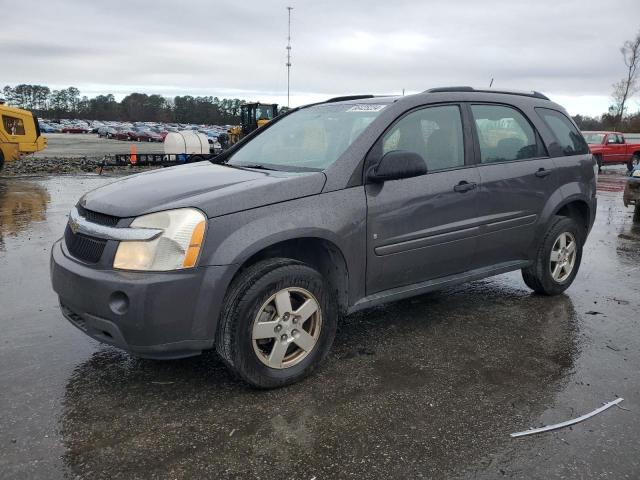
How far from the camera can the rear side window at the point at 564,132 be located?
5.23 meters

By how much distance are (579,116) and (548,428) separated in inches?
2935

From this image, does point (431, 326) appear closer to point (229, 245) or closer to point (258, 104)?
point (229, 245)

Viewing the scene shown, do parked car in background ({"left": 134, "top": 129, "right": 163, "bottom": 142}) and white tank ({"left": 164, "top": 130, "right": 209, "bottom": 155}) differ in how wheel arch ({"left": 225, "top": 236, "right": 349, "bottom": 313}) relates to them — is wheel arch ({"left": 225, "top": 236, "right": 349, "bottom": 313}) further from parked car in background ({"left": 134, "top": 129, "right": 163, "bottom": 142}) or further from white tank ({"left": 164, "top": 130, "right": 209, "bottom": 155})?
parked car in background ({"left": 134, "top": 129, "right": 163, "bottom": 142})

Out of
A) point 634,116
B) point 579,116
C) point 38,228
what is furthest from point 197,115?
point 38,228

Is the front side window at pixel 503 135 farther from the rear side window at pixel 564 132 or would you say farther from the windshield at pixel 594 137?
the windshield at pixel 594 137

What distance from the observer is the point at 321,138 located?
416 cm

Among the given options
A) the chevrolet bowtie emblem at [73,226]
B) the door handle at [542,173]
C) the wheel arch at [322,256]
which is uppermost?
the door handle at [542,173]

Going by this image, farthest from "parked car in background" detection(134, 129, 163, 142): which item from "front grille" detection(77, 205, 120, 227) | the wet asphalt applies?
"front grille" detection(77, 205, 120, 227)

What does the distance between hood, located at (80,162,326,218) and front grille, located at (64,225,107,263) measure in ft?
0.59

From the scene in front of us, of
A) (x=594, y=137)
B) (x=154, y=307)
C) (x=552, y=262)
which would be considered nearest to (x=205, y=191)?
(x=154, y=307)

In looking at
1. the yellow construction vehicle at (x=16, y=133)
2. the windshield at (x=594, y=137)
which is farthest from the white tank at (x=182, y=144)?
the windshield at (x=594, y=137)

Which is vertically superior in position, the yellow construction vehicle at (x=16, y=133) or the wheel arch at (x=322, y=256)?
the yellow construction vehicle at (x=16, y=133)

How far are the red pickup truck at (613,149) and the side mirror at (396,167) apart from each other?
23.5 meters

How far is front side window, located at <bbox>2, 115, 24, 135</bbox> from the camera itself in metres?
17.5
